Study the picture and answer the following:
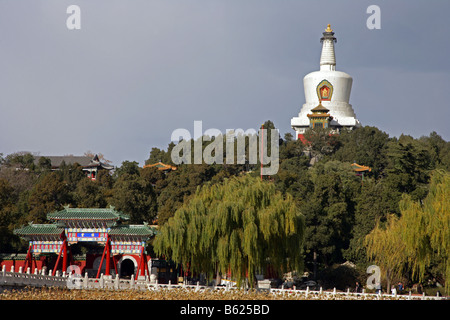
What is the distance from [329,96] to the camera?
72.3 m

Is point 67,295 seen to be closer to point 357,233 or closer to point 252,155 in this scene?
point 357,233

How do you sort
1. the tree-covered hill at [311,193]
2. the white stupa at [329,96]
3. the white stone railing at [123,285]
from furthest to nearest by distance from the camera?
1. the white stupa at [329,96]
2. the tree-covered hill at [311,193]
3. the white stone railing at [123,285]

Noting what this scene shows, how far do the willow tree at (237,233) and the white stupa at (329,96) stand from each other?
135ft

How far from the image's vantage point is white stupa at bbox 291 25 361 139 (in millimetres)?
70188

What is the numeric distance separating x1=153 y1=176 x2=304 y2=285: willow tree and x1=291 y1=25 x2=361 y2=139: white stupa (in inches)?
1619

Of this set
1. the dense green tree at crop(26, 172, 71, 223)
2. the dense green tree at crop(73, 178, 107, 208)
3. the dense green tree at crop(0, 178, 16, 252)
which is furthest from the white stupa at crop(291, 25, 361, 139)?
the dense green tree at crop(0, 178, 16, 252)

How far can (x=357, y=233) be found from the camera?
134 feet

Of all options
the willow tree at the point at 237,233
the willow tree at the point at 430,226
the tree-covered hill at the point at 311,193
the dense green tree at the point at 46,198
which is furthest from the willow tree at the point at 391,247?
the dense green tree at the point at 46,198

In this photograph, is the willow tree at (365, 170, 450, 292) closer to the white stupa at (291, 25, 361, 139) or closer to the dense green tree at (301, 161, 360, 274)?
the dense green tree at (301, 161, 360, 274)

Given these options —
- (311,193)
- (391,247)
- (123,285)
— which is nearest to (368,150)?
(311,193)

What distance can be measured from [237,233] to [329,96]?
46.5 m

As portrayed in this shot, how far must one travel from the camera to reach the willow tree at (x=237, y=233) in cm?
2745

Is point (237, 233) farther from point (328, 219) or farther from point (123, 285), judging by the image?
point (328, 219)

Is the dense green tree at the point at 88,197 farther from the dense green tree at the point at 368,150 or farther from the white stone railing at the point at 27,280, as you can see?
the dense green tree at the point at 368,150
